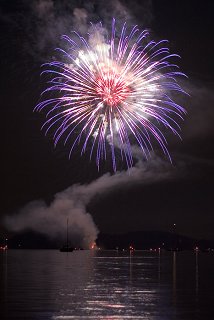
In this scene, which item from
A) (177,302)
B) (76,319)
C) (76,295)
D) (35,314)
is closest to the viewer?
(76,319)

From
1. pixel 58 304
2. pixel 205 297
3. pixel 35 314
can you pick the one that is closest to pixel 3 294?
pixel 58 304

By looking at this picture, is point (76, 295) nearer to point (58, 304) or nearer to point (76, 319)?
point (58, 304)

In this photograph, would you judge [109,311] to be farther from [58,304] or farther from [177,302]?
[177,302]

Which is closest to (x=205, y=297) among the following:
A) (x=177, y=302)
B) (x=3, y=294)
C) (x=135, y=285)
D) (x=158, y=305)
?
(x=177, y=302)

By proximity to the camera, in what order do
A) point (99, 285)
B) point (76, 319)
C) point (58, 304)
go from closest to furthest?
point (76, 319) → point (58, 304) → point (99, 285)

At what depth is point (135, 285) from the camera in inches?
2320

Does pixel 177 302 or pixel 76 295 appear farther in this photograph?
pixel 76 295

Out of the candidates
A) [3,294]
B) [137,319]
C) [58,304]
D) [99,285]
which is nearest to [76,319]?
[137,319]

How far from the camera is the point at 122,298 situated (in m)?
44.9

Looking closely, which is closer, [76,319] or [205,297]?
[76,319]

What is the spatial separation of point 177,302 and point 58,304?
9.12 m

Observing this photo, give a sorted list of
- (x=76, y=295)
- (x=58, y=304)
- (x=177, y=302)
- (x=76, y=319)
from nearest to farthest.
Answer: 1. (x=76, y=319)
2. (x=58, y=304)
3. (x=177, y=302)
4. (x=76, y=295)

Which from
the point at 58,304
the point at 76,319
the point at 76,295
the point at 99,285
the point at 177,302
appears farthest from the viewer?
the point at 99,285

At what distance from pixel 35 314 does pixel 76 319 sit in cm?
355
